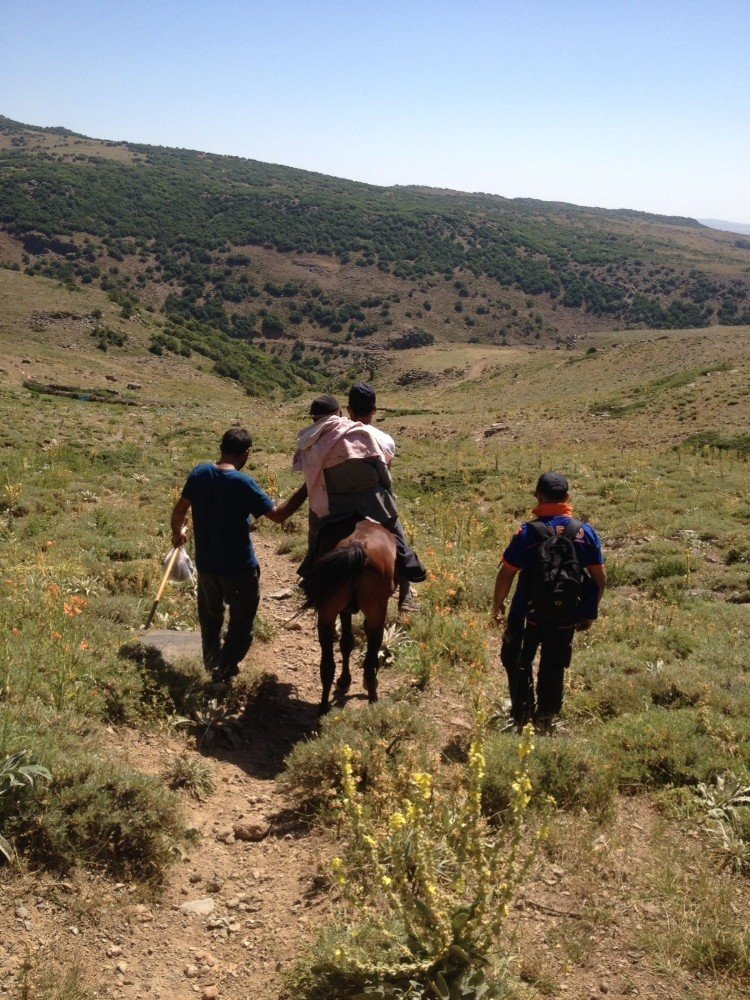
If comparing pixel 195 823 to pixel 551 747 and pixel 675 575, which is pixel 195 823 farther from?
pixel 675 575

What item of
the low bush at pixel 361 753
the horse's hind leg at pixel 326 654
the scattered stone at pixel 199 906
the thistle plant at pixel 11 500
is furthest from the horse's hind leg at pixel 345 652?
the thistle plant at pixel 11 500

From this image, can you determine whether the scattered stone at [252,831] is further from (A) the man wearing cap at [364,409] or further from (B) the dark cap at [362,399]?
(B) the dark cap at [362,399]

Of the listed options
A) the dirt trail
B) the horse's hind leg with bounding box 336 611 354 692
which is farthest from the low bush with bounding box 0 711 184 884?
the horse's hind leg with bounding box 336 611 354 692

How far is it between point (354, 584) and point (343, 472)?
940 millimetres

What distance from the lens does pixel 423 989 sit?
2711 millimetres

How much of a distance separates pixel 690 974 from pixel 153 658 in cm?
385

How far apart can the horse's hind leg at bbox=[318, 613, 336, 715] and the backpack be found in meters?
1.51

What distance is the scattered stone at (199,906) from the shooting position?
338 cm

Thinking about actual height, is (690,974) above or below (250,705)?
above

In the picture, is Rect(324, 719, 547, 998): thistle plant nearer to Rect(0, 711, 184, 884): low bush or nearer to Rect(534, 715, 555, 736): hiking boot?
Rect(0, 711, 184, 884): low bush

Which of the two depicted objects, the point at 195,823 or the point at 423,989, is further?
the point at 195,823

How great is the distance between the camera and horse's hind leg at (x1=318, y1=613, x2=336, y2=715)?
17.4ft

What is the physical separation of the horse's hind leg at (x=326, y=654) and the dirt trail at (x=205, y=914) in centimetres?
60

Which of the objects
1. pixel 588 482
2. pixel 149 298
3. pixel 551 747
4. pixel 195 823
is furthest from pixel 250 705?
A: pixel 149 298
